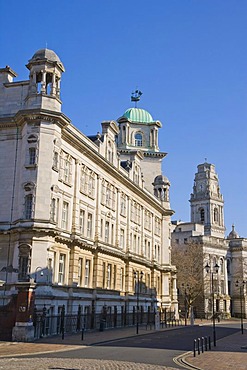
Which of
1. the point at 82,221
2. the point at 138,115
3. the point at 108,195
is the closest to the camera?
the point at 82,221

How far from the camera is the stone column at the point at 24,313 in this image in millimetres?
33031

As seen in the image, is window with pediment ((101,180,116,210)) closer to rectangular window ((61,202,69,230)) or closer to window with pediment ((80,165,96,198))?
window with pediment ((80,165,96,198))

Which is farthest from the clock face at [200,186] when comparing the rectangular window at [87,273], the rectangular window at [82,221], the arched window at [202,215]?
the rectangular window at [82,221]

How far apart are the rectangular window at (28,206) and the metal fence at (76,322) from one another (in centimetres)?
744

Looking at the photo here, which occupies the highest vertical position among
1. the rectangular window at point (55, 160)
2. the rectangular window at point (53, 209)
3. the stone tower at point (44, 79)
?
the stone tower at point (44, 79)

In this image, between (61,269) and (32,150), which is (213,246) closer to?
(61,269)

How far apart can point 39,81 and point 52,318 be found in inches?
771

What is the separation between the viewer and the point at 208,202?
116500 millimetres

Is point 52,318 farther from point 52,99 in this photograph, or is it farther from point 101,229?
point 52,99

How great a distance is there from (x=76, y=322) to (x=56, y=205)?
1054cm

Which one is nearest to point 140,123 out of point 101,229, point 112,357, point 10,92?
point 101,229

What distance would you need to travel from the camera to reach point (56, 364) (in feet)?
71.7

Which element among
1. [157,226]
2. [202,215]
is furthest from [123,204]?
[202,215]

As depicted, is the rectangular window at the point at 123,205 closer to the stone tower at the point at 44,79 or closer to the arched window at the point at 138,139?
the stone tower at the point at 44,79
